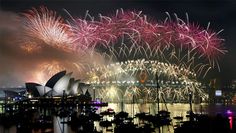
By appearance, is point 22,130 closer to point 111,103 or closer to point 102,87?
point 102,87

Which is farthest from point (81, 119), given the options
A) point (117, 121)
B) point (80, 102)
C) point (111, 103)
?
point (111, 103)

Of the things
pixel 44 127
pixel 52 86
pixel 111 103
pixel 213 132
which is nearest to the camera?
pixel 213 132

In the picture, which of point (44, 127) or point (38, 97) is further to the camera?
point (38, 97)

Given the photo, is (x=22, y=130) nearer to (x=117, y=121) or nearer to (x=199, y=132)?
(x=117, y=121)

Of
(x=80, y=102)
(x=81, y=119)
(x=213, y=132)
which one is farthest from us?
(x=80, y=102)

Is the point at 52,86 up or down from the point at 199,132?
up

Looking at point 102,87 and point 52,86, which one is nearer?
point 52,86

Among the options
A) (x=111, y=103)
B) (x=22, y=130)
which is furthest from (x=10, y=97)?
(x=22, y=130)

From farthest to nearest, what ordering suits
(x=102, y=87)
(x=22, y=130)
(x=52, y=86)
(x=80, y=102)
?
(x=102, y=87), (x=80, y=102), (x=52, y=86), (x=22, y=130)

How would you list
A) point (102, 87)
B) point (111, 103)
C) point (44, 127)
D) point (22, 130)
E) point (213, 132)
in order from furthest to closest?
1. point (111, 103)
2. point (102, 87)
3. point (44, 127)
4. point (22, 130)
5. point (213, 132)
